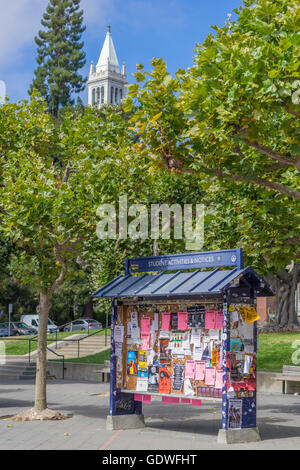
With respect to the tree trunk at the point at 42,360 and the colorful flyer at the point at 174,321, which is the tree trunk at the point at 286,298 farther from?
the colorful flyer at the point at 174,321

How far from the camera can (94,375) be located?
74.1ft

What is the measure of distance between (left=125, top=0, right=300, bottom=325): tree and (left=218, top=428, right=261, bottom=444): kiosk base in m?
3.58

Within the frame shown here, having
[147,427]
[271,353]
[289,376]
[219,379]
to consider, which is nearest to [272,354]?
[271,353]

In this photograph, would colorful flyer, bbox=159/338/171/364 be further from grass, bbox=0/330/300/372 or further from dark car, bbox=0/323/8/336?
dark car, bbox=0/323/8/336

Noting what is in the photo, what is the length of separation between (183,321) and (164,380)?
107 cm

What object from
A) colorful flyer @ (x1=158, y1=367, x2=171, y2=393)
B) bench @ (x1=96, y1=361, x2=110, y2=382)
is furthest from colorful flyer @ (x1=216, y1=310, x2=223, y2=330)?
bench @ (x1=96, y1=361, x2=110, y2=382)

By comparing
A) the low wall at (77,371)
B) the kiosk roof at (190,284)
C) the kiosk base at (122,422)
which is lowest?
the low wall at (77,371)

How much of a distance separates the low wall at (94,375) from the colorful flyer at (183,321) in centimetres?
839

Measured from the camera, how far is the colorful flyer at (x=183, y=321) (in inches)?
425

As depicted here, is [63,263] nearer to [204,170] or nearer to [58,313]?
[204,170]

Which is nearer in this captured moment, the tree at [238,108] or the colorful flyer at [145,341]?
the tree at [238,108]

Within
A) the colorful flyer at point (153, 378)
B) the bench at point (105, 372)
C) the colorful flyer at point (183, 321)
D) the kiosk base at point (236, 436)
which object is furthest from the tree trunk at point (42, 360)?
the bench at point (105, 372)

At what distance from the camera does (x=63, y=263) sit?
1321 centimetres

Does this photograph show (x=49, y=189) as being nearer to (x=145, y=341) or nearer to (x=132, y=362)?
(x=145, y=341)
